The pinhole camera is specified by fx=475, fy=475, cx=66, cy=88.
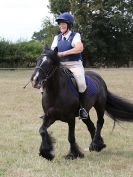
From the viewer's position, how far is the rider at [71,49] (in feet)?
27.1

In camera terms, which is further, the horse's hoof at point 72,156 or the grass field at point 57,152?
the horse's hoof at point 72,156

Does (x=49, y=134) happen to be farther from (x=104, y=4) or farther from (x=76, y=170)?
(x=104, y=4)

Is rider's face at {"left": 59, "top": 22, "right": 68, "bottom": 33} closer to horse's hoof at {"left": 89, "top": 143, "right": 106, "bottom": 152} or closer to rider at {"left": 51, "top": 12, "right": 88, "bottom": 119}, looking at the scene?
rider at {"left": 51, "top": 12, "right": 88, "bottom": 119}

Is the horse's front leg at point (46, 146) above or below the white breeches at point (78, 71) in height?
below

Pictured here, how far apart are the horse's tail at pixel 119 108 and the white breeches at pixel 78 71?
1418 mm

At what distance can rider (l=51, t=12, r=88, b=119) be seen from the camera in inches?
325

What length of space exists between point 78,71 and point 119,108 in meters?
1.68

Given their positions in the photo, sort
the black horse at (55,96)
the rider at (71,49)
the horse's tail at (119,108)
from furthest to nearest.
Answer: the horse's tail at (119,108) < the rider at (71,49) < the black horse at (55,96)

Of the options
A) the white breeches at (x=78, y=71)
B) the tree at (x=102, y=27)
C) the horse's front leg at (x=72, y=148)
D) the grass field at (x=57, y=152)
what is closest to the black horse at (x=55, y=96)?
the horse's front leg at (x=72, y=148)

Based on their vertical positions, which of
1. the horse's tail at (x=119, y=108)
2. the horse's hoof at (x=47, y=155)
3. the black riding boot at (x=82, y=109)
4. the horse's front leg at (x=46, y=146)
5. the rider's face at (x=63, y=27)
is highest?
the rider's face at (x=63, y=27)

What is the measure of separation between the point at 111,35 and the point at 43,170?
59.0 metres

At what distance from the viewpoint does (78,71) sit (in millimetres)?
8594

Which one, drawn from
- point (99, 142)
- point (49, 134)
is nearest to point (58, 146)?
point (99, 142)

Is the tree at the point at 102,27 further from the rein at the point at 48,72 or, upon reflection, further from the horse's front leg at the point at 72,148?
the rein at the point at 48,72
